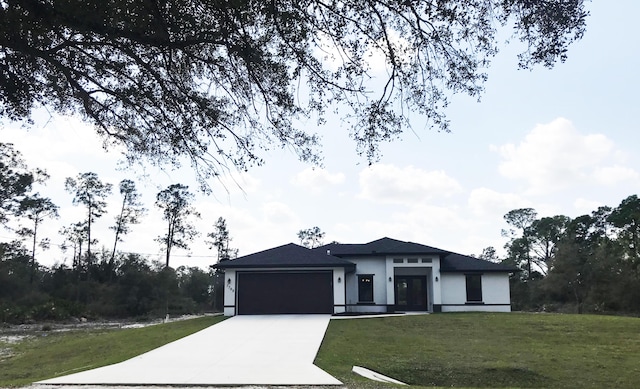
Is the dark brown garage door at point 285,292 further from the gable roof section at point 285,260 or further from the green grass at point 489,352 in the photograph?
the green grass at point 489,352

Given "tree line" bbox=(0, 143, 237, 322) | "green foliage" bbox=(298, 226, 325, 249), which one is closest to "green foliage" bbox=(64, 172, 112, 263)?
"tree line" bbox=(0, 143, 237, 322)

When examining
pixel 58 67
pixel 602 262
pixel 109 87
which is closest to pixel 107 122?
pixel 109 87

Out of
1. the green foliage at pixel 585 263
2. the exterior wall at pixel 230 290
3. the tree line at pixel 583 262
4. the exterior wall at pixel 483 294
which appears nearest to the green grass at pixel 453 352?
Answer: the exterior wall at pixel 230 290

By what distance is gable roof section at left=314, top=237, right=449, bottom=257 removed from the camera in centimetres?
2530

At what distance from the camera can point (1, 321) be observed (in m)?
31.3

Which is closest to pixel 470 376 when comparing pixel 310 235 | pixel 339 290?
pixel 339 290

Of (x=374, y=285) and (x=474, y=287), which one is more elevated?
(x=374, y=285)

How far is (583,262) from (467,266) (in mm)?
16276

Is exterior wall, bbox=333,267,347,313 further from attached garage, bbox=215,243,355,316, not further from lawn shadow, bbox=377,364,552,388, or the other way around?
lawn shadow, bbox=377,364,552,388

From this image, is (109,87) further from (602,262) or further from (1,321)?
(602,262)

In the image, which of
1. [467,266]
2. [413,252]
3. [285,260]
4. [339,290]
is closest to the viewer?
[339,290]

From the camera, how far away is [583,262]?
37.4 meters

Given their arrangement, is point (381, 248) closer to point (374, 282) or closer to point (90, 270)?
point (374, 282)

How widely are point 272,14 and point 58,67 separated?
246 centimetres
